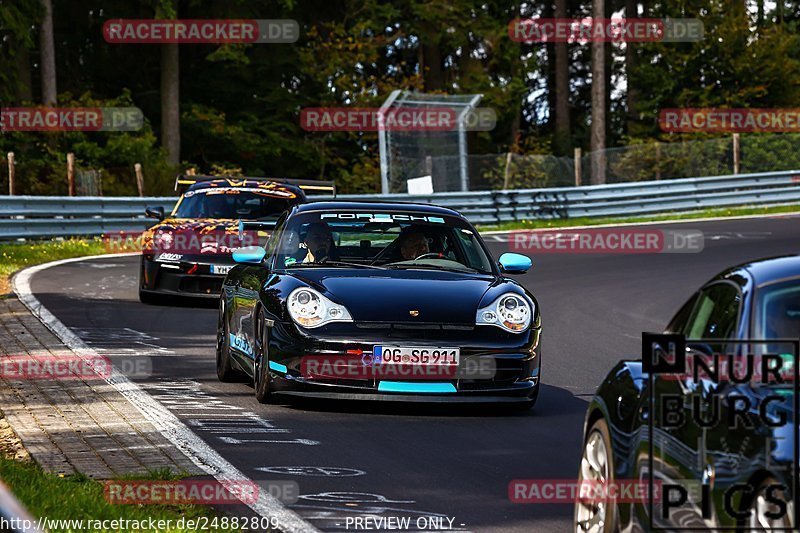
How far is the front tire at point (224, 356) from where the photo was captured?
11.5 m

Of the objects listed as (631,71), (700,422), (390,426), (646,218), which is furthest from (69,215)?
(631,71)

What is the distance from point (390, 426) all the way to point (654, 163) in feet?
98.1

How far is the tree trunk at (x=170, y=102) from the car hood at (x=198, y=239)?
28.6m

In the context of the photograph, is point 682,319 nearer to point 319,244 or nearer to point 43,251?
point 319,244

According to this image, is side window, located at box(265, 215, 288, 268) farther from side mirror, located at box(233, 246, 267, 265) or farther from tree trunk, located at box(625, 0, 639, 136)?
tree trunk, located at box(625, 0, 639, 136)

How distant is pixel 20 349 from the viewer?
42.1 ft

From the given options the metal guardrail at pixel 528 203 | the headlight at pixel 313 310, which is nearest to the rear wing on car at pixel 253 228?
the headlight at pixel 313 310

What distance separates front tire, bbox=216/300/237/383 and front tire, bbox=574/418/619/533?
579 centimetres

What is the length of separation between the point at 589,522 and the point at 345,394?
4.04m

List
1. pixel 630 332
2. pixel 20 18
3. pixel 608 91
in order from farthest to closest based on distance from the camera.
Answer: pixel 608 91 → pixel 20 18 → pixel 630 332

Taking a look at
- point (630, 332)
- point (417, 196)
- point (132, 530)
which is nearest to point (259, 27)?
point (417, 196)

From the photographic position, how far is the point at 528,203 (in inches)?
1334

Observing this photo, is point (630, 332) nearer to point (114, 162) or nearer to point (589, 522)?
point (589, 522)

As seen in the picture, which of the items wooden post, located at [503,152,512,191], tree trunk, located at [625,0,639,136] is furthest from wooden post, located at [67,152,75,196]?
tree trunk, located at [625,0,639,136]
